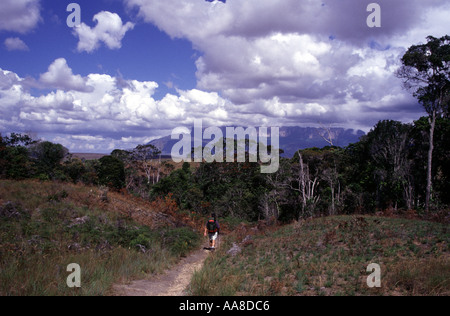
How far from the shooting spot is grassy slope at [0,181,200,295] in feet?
19.7

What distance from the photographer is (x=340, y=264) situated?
8.12 m

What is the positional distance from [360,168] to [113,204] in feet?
90.3

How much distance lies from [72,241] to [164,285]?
416cm

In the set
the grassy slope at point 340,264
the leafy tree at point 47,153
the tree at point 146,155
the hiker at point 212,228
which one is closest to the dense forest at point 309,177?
the leafy tree at point 47,153

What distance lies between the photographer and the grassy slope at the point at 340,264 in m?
6.03

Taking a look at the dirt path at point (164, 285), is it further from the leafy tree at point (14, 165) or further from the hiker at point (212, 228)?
the leafy tree at point (14, 165)

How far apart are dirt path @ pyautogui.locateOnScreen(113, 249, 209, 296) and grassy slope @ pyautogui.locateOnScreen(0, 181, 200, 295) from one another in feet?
0.98

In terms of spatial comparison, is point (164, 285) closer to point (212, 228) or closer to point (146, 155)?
point (212, 228)

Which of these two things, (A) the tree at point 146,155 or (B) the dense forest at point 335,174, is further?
(A) the tree at point 146,155

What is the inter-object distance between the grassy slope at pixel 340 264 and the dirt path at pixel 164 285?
2.51ft

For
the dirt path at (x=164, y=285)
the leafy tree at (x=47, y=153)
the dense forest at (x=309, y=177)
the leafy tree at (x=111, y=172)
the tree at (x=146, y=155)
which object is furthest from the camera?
the tree at (x=146, y=155)
